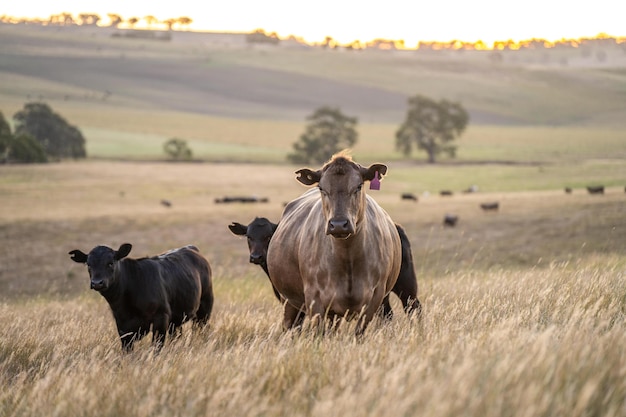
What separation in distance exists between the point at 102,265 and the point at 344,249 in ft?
9.97

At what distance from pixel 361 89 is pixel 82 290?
152 metres

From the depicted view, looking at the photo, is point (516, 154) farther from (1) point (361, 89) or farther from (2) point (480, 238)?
(1) point (361, 89)

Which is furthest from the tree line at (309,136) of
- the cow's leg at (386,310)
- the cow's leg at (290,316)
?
the cow's leg at (386,310)

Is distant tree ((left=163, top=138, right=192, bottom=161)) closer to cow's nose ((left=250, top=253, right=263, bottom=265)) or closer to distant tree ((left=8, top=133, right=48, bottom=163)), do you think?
distant tree ((left=8, top=133, right=48, bottom=163))

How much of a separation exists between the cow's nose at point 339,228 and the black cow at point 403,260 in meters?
1.67

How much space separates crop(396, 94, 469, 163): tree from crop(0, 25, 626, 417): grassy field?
3.02 m

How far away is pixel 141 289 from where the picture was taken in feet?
33.7

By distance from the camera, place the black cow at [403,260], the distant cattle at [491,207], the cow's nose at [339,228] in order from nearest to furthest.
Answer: the cow's nose at [339,228], the black cow at [403,260], the distant cattle at [491,207]

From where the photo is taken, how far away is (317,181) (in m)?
8.99

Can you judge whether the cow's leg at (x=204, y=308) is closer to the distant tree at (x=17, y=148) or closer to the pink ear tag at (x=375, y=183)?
the pink ear tag at (x=375, y=183)

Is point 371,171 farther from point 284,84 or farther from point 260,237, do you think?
point 284,84

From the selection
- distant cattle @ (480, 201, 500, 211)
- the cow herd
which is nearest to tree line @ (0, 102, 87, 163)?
distant cattle @ (480, 201, 500, 211)

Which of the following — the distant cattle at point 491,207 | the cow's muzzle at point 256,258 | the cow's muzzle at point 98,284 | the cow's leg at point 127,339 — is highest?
the cow's muzzle at point 98,284

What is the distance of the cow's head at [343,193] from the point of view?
8.05 metres
